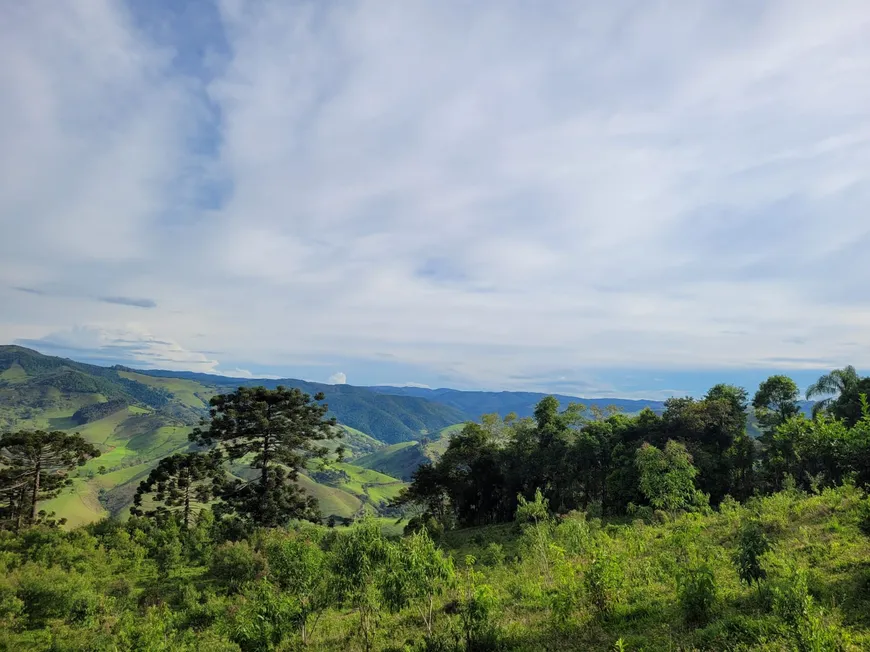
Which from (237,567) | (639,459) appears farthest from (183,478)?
(639,459)

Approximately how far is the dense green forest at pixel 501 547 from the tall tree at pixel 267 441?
0.68 feet

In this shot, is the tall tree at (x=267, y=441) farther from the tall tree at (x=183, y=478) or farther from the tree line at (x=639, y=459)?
the tree line at (x=639, y=459)

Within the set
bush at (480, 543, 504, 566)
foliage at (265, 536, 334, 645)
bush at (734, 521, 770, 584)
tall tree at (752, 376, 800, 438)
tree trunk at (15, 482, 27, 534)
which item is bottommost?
tree trunk at (15, 482, 27, 534)

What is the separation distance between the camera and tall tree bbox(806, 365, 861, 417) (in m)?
44.8

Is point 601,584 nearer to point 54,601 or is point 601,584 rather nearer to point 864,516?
point 864,516

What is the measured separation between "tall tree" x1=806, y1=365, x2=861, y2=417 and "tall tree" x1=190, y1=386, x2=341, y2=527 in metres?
51.3

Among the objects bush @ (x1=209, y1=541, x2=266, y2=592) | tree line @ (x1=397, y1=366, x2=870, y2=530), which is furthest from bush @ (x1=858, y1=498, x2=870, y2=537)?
bush @ (x1=209, y1=541, x2=266, y2=592)

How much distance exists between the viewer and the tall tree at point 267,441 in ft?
144

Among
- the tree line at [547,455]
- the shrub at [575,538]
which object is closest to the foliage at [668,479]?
the tree line at [547,455]

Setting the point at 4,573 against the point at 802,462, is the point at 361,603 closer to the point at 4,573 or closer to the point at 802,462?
the point at 4,573

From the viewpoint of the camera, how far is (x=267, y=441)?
4500cm

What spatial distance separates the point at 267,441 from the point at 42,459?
20.5m

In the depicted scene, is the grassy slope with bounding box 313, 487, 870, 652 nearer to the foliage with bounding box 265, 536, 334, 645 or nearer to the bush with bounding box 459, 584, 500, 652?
the bush with bounding box 459, 584, 500, 652

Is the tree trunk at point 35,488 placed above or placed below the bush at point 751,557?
below
